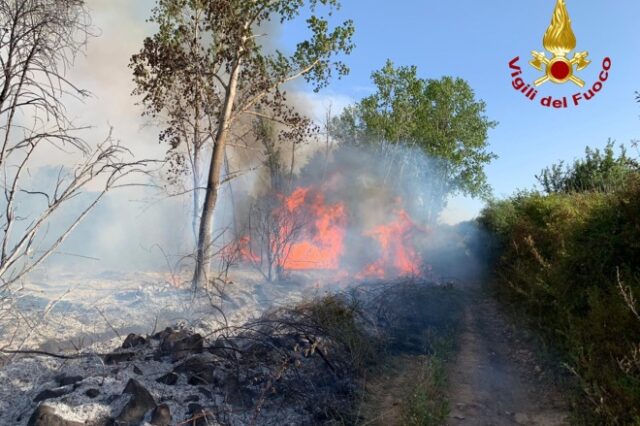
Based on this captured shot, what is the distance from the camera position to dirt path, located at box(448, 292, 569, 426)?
603 centimetres

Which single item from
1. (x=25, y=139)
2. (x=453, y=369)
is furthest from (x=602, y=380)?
(x=25, y=139)

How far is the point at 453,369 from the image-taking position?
25.8 ft

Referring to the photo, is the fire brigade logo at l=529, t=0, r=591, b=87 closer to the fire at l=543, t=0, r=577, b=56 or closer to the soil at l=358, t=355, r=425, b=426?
the fire at l=543, t=0, r=577, b=56

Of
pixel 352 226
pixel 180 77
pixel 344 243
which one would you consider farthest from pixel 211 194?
pixel 352 226

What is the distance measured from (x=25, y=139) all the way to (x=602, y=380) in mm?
6448

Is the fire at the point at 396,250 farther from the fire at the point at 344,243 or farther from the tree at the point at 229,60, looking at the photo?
the tree at the point at 229,60

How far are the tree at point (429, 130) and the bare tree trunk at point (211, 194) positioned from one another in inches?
666

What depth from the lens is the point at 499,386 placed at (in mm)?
7250

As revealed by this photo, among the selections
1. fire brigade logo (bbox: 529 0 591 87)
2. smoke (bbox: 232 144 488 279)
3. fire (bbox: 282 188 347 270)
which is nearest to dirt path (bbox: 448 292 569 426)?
fire brigade logo (bbox: 529 0 591 87)

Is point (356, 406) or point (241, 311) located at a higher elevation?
point (241, 311)

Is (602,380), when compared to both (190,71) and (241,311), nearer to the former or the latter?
(241,311)

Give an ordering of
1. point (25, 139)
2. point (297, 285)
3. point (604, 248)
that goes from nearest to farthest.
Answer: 1. point (25, 139)
2. point (604, 248)
3. point (297, 285)

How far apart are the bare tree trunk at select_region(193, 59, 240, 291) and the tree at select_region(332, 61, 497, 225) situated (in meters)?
16.9

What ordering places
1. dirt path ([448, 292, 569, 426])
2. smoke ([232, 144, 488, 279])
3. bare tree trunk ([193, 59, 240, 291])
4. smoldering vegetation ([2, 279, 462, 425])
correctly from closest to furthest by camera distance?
smoldering vegetation ([2, 279, 462, 425])
dirt path ([448, 292, 569, 426])
bare tree trunk ([193, 59, 240, 291])
smoke ([232, 144, 488, 279])
